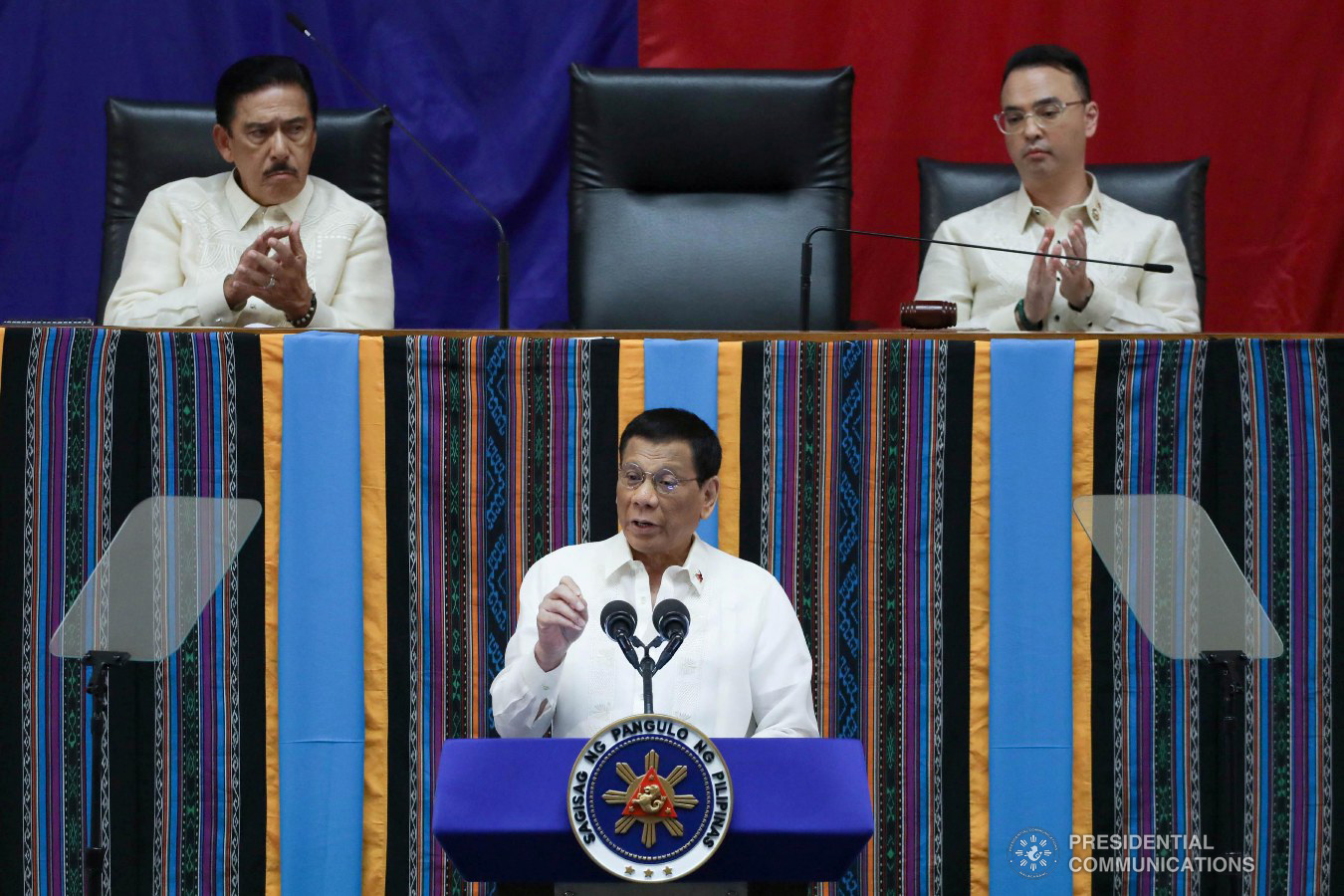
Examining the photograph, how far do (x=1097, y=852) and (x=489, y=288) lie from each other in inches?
84.1

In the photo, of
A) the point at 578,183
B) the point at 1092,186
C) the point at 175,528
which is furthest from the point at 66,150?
the point at 1092,186

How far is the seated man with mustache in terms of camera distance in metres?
3.34

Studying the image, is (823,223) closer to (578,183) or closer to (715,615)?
(578,183)

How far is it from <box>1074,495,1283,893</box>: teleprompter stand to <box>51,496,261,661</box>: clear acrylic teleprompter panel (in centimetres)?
138

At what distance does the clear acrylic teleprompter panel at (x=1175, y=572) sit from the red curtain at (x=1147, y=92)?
1.55 m

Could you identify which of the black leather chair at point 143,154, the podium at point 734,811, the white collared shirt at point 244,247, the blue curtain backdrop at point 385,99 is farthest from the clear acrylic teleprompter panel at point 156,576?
the blue curtain backdrop at point 385,99

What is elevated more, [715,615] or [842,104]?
[842,104]

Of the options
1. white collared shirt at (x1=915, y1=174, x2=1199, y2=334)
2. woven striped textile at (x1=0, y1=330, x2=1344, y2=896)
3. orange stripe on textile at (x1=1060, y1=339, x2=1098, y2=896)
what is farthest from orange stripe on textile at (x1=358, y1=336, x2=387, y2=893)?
white collared shirt at (x1=915, y1=174, x2=1199, y2=334)

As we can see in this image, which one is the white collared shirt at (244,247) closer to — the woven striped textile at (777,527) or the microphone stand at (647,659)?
the woven striped textile at (777,527)

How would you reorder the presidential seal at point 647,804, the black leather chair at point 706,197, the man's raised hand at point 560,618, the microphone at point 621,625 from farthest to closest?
1. the black leather chair at point 706,197
2. the man's raised hand at point 560,618
3. the microphone at point 621,625
4. the presidential seal at point 647,804

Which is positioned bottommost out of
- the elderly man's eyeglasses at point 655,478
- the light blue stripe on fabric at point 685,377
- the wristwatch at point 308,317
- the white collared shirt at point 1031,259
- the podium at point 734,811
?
the podium at point 734,811

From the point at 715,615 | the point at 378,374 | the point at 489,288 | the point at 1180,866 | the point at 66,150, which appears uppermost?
the point at 66,150

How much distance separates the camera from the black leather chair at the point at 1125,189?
3.67 metres

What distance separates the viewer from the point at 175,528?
8.72ft
